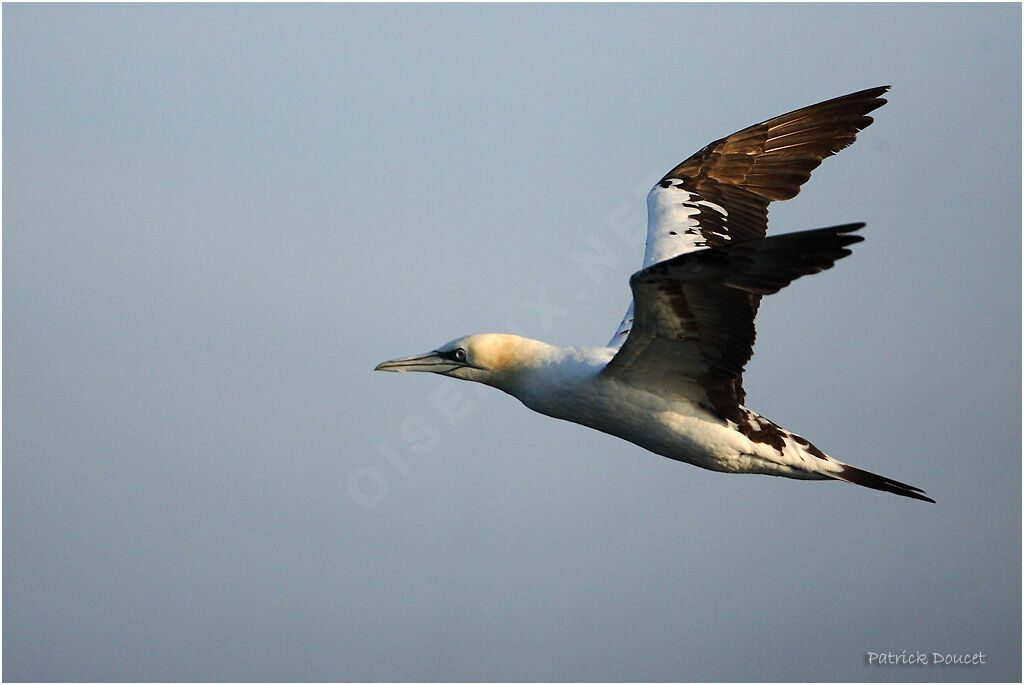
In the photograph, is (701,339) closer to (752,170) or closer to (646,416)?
(646,416)

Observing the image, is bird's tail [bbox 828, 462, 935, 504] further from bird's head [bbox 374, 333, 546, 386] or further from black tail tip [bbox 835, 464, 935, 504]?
bird's head [bbox 374, 333, 546, 386]

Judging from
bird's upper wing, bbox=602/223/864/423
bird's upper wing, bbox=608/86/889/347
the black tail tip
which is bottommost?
the black tail tip

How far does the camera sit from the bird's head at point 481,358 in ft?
40.9

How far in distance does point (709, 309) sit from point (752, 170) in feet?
16.3

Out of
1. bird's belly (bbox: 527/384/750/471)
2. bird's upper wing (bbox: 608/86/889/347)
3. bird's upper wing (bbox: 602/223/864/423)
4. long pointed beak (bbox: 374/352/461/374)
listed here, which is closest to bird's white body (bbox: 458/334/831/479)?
bird's belly (bbox: 527/384/750/471)

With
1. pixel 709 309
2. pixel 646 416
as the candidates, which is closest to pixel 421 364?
pixel 646 416

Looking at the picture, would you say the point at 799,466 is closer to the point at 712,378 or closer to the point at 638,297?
the point at 712,378

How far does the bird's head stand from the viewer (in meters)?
12.5

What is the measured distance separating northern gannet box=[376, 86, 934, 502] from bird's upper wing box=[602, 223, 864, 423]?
0.01m

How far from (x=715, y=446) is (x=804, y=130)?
5.10m

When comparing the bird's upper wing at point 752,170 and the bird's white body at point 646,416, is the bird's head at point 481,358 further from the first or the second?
the bird's upper wing at point 752,170

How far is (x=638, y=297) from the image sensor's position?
1034 cm

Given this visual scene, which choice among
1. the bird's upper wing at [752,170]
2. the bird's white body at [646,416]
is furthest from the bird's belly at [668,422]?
the bird's upper wing at [752,170]

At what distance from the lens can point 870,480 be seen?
469 inches
